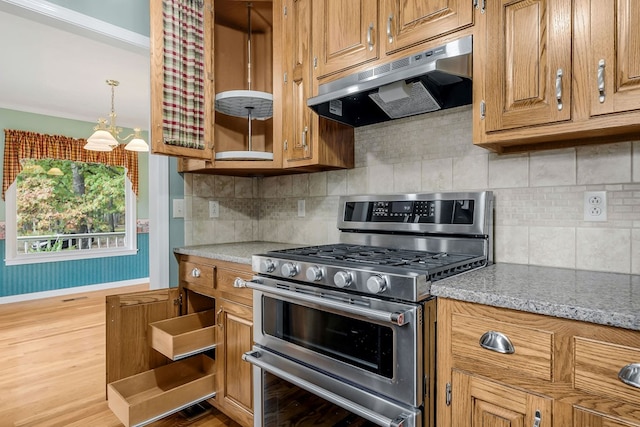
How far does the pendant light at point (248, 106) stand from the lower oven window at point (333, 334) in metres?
0.86

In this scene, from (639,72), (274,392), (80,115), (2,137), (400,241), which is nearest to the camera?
(639,72)

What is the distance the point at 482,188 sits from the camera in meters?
1.61

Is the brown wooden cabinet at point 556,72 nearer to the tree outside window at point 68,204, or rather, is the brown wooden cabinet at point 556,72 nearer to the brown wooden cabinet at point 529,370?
the brown wooden cabinet at point 529,370

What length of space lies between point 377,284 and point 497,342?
360mm

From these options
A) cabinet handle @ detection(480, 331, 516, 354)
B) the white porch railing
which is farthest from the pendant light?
the white porch railing

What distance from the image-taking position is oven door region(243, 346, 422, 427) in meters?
1.16

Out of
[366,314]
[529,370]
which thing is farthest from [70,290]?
[529,370]

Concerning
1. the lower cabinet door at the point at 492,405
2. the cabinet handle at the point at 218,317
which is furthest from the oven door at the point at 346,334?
the cabinet handle at the point at 218,317

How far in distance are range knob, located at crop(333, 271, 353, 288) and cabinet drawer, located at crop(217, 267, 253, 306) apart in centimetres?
65

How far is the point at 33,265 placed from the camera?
481 centimetres

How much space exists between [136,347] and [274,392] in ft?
3.24

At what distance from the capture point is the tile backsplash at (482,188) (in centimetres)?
129

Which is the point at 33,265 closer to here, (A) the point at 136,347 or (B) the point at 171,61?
(A) the point at 136,347

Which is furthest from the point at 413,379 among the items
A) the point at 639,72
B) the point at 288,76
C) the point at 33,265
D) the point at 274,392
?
the point at 33,265
